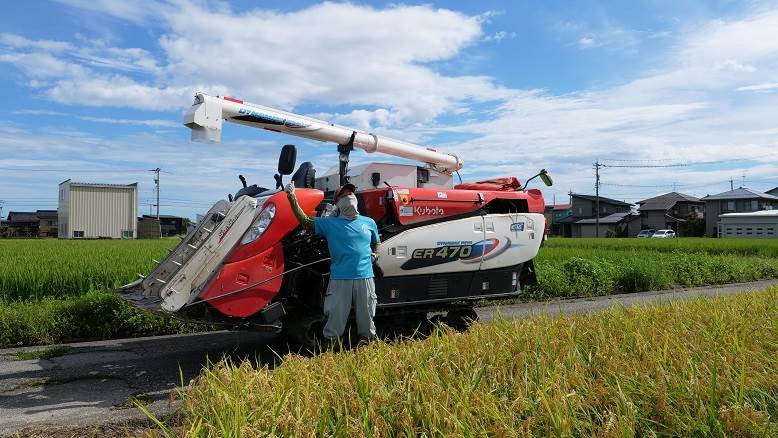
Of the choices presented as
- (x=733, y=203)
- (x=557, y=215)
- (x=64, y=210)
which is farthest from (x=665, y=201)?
(x=64, y=210)

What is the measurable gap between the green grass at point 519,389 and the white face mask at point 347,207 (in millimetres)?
1924

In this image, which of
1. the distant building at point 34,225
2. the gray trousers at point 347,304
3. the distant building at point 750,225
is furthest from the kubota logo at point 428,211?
the distant building at point 34,225

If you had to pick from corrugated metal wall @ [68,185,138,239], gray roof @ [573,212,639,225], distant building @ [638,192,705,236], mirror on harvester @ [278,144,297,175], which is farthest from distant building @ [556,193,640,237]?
mirror on harvester @ [278,144,297,175]

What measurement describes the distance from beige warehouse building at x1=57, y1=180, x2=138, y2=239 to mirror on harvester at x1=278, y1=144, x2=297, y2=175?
35.9 meters

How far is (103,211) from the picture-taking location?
3984 centimetres

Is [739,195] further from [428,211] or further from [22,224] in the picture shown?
[22,224]

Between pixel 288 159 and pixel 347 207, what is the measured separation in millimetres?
1356

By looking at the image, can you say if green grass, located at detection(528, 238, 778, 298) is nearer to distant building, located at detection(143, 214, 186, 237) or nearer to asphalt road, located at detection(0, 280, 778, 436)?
asphalt road, located at detection(0, 280, 778, 436)

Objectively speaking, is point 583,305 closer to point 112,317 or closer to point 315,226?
point 315,226

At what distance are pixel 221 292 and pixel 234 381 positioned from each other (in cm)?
251

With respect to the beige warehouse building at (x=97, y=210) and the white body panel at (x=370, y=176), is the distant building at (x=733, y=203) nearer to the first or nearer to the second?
the beige warehouse building at (x=97, y=210)

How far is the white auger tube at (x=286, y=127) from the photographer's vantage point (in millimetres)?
6361

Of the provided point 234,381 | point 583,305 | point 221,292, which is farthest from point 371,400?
point 583,305

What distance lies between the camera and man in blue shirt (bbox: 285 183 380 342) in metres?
5.71
